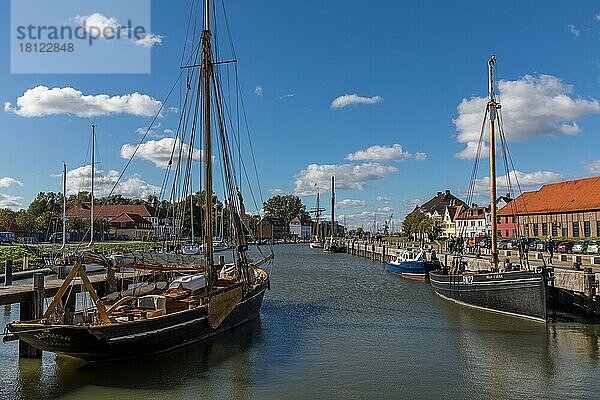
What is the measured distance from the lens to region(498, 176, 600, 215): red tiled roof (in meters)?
74.2

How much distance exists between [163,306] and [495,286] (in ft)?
57.0

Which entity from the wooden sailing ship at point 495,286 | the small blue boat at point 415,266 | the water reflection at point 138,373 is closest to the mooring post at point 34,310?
the water reflection at point 138,373

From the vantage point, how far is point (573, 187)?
81188 mm

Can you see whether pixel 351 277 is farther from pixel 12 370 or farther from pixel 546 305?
pixel 12 370

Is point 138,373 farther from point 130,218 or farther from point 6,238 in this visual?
point 130,218

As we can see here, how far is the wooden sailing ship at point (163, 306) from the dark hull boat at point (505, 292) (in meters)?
11.7

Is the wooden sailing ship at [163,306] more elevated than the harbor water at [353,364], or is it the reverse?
the wooden sailing ship at [163,306]

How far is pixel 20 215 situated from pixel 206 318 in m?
110

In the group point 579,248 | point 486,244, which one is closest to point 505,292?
point 579,248

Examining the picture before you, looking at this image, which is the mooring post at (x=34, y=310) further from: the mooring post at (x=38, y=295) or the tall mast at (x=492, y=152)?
the tall mast at (x=492, y=152)

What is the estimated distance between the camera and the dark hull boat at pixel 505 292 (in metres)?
26.4

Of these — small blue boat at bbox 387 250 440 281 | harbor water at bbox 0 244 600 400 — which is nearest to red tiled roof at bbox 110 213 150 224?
small blue boat at bbox 387 250 440 281

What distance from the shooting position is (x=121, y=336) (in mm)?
18344

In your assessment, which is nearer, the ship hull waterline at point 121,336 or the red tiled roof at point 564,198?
the ship hull waterline at point 121,336
